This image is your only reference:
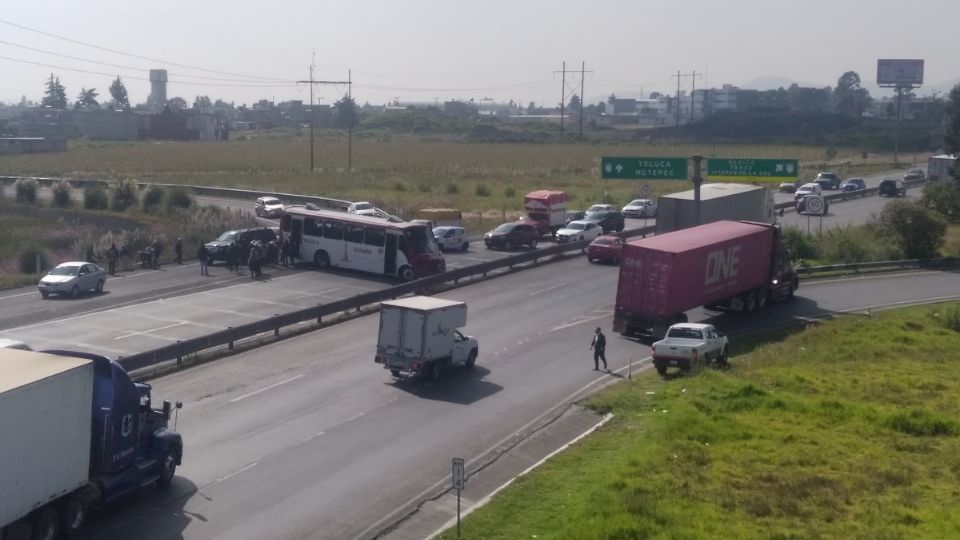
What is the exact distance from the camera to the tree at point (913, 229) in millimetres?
52062

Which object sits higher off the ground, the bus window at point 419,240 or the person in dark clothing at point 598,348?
the bus window at point 419,240

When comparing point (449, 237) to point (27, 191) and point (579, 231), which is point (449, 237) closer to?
point (579, 231)

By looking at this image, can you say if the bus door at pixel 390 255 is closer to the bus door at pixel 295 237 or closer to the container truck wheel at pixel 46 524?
the bus door at pixel 295 237

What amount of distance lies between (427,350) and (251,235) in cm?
2220

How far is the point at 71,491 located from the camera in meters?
15.5

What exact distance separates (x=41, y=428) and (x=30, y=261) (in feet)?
109

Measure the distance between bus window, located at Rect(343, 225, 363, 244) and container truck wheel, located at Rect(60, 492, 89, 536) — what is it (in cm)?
2870

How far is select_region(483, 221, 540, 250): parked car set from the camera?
53.1m

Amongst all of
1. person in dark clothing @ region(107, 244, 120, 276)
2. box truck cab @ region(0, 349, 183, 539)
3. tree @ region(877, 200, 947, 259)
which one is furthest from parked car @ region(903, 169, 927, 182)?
box truck cab @ region(0, 349, 183, 539)

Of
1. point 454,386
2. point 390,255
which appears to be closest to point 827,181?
point 390,255

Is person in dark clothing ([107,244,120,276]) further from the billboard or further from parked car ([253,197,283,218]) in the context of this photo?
the billboard

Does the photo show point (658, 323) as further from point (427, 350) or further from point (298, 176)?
point (298, 176)

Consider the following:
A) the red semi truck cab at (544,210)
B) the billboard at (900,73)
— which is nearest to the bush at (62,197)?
the red semi truck cab at (544,210)

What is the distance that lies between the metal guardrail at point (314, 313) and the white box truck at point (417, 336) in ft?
16.1
